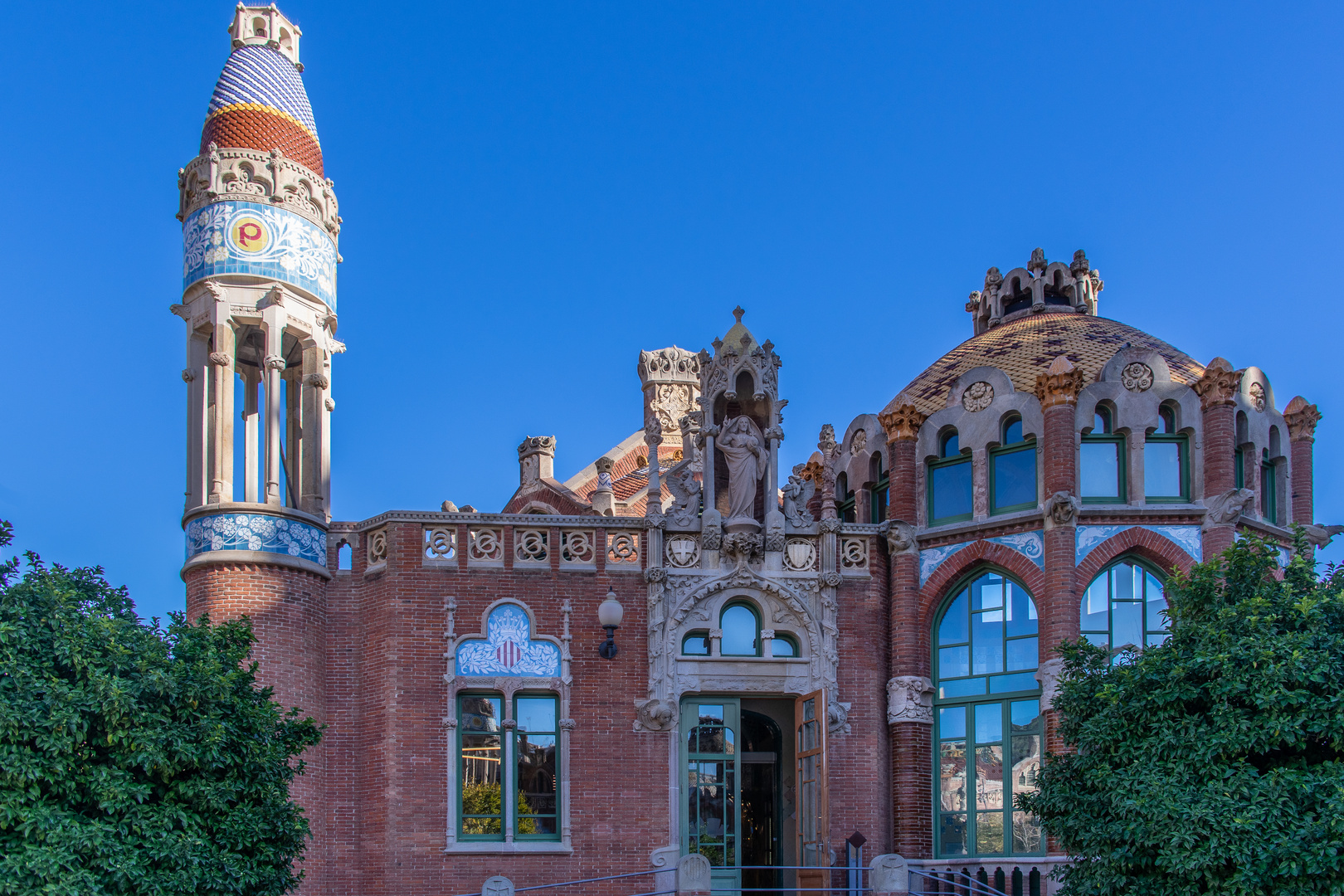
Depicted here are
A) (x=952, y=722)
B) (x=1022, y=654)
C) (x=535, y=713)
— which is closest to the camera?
(x=535, y=713)

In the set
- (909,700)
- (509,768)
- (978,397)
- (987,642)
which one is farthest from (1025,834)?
(509,768)

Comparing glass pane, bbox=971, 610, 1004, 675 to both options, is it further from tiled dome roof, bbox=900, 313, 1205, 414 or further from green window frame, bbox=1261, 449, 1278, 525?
green window frame, bbox=1261, 449, 1278, 525

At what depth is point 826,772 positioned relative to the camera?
2369 centimetres

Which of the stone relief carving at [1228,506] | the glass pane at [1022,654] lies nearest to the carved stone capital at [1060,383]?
the stone relief carving at [1228,506]

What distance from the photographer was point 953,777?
24.5 metres

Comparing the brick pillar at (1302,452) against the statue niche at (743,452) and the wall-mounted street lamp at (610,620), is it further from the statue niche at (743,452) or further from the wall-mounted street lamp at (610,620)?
the wall-mounted street lamp at (610,620)

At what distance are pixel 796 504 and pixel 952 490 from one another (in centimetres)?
266

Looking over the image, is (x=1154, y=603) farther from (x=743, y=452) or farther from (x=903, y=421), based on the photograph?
(x=743, y=452)

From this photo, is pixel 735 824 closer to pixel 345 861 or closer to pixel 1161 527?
pixel 345 861

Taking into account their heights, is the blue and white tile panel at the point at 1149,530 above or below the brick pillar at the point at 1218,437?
below

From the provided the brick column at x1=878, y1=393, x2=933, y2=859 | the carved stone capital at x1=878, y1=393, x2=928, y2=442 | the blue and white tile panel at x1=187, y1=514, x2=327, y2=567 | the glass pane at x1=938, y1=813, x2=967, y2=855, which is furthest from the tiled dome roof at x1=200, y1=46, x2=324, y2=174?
the glass pane at x1=938, y1=813, x2=967, y2=855

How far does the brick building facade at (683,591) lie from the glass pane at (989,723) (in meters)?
0.03

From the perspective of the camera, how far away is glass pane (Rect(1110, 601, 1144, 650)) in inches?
944

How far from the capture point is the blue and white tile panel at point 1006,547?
79.6ft
